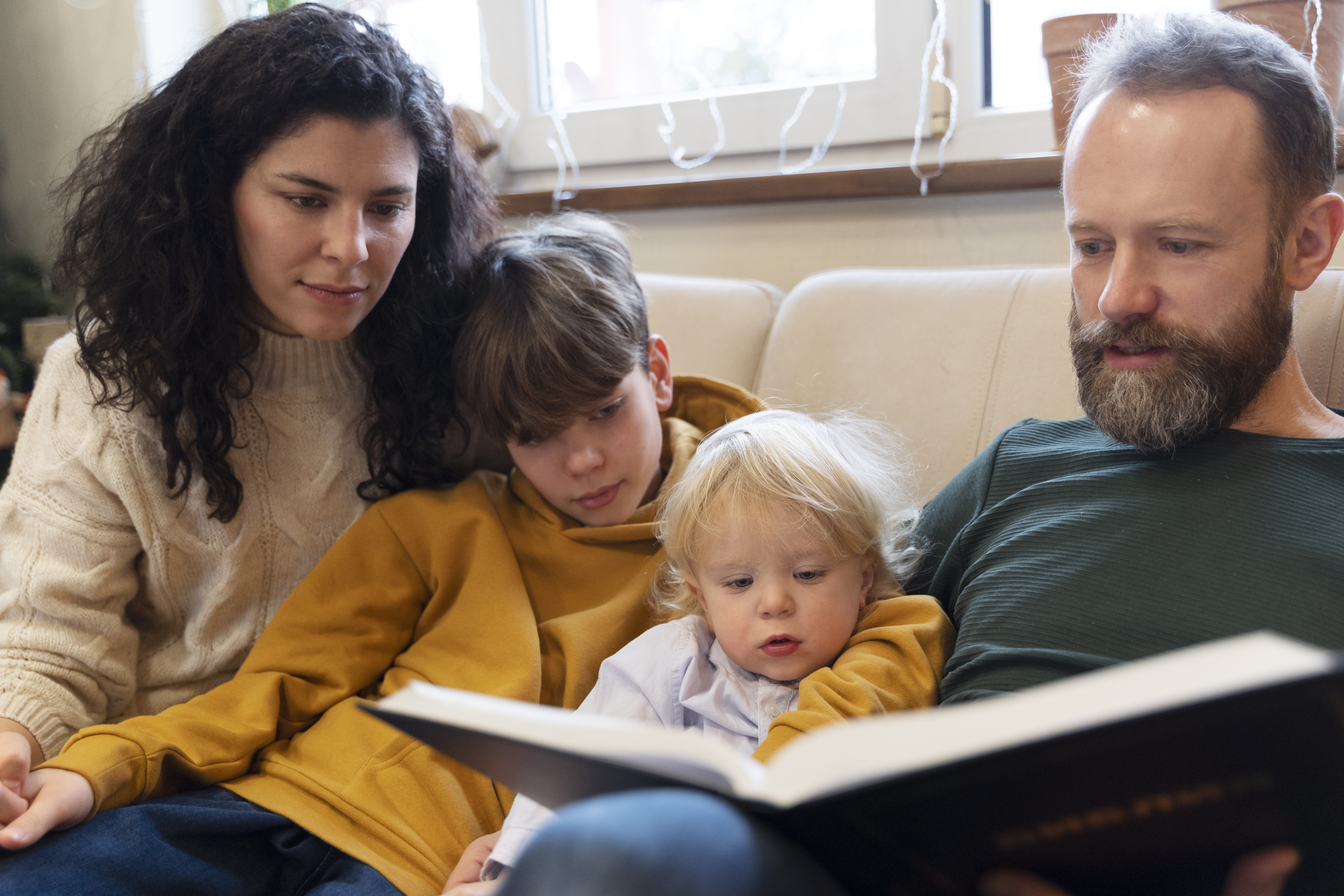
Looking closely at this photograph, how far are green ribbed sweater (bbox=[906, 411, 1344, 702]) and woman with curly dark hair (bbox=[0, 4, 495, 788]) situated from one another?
0.79 meters

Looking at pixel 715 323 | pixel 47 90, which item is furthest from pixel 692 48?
pixel 47 90

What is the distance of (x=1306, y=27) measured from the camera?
143 cm

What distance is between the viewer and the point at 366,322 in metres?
1.43

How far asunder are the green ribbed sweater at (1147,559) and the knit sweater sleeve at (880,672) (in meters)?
0.03

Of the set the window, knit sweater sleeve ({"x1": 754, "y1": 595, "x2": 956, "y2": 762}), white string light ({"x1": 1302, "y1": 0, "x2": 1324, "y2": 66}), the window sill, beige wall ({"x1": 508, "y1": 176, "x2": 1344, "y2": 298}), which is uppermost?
the window

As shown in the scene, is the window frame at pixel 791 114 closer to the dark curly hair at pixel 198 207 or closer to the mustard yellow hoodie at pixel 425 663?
the mustard yellow hoodie at pixel 425 663

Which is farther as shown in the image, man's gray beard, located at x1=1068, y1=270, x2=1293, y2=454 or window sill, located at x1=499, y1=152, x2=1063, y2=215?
window sill, located at x1=499, y1=152, x2=1063, y2=215

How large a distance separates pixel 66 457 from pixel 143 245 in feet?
0.89

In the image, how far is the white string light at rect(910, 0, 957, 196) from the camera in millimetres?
1886

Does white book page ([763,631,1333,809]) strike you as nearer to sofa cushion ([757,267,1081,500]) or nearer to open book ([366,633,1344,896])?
open book ([366,633,1344,896])

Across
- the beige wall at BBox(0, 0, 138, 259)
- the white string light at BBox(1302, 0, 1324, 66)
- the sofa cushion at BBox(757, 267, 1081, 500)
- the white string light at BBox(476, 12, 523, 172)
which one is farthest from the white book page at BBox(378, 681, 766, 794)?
the beige wall at BBox(0, 0, 138, 259)

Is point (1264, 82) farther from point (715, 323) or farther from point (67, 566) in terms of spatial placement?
point (67, 566)

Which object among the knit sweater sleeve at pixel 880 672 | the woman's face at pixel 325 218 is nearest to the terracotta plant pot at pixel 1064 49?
the knit sweater sleeve at pixel 880 672

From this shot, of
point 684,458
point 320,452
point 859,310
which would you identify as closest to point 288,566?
point 320,452
